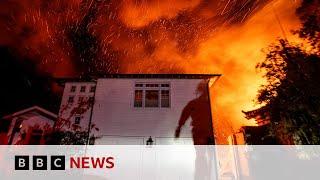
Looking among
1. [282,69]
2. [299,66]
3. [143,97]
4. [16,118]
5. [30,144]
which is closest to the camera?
[299,66]

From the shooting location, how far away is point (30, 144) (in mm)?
15047

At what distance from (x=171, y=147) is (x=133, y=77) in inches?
235

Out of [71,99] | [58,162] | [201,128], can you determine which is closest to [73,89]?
[71,99]

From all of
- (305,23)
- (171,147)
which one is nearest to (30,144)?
(171,147)

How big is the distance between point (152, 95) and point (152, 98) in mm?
249

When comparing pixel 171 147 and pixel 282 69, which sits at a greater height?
pixel 282 69

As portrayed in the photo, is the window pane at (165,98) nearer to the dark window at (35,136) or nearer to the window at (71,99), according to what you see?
the dark window at (35,136)

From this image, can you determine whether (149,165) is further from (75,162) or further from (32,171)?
(32,171)

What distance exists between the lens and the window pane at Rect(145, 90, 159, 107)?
17.6m

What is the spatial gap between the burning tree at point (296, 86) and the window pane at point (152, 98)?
6.94m

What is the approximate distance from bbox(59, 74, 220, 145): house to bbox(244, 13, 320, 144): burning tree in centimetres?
416

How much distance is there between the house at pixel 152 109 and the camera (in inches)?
641

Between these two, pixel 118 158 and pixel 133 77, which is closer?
pixel 118 158

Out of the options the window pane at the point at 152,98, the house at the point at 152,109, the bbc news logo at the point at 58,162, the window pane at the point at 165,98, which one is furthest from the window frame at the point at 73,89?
the window pane at the point at 165,98
